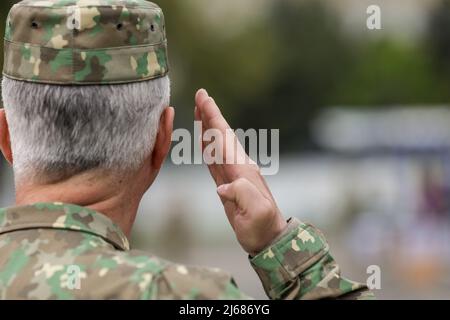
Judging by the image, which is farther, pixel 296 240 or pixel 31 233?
pixel 296 240

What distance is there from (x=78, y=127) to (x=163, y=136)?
0.27 m

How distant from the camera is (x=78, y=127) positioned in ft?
9.49

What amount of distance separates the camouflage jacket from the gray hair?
12 cm

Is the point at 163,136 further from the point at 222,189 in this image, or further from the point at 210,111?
the point at 210,111

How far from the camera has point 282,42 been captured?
57.3 m

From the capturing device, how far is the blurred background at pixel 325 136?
70.6 ft

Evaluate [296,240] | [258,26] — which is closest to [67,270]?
[296,240]

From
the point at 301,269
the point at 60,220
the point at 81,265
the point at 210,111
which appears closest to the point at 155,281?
the point at 81,265

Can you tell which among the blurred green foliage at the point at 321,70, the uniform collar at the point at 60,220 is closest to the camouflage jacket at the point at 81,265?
the uniform collar at the point at 60,220

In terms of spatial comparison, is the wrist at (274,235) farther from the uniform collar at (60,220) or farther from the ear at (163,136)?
the uniform collar at (60,220)

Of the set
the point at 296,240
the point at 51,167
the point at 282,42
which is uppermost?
the point at 51,167

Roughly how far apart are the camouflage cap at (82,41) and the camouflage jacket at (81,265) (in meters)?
0.34

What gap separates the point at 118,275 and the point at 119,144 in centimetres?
38
